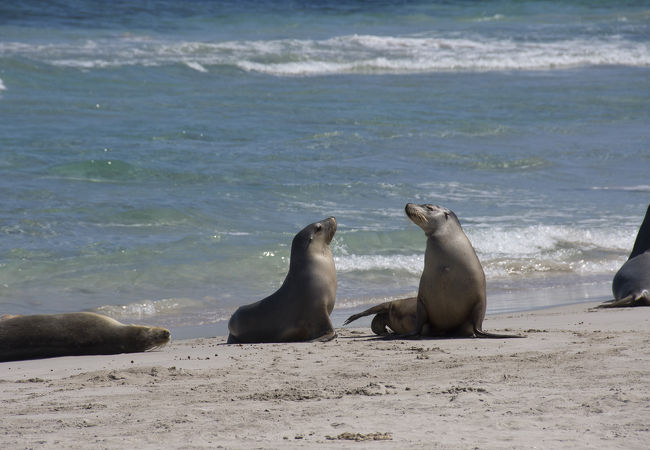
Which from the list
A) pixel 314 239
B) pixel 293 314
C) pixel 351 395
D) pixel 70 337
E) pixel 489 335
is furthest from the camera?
pixel 314 239

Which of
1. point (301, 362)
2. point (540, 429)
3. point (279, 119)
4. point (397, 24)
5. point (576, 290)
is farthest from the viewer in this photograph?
point (397, 24)

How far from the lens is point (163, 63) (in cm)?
2469

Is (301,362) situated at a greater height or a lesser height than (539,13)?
lesser

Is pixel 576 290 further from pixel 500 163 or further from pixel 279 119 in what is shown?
pixel 279 119

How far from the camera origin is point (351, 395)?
4.73 m

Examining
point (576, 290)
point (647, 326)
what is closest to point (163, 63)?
point (576, 290)

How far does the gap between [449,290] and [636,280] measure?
86.5 inches

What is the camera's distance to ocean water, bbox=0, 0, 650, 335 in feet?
31.2

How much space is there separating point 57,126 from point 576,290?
1045cm

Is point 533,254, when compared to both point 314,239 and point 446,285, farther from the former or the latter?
point 446,285

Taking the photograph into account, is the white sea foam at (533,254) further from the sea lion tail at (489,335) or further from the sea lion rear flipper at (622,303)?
the sea lion tail at (489,335)

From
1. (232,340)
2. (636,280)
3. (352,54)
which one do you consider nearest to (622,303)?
(636,280)

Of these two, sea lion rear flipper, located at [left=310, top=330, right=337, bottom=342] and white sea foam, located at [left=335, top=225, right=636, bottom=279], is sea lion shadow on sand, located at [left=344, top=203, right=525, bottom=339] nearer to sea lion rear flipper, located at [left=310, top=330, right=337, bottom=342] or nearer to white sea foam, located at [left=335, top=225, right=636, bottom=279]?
sea lion rear flipper, located at [left=310, top=330, right=337, bottom=342]

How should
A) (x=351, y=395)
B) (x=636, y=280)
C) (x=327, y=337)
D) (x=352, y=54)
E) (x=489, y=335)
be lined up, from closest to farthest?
(x=351, y=395) < (x=489, y=335) < (x=327, y=337) < (x=636, y=280) < (x=352, y=54)
